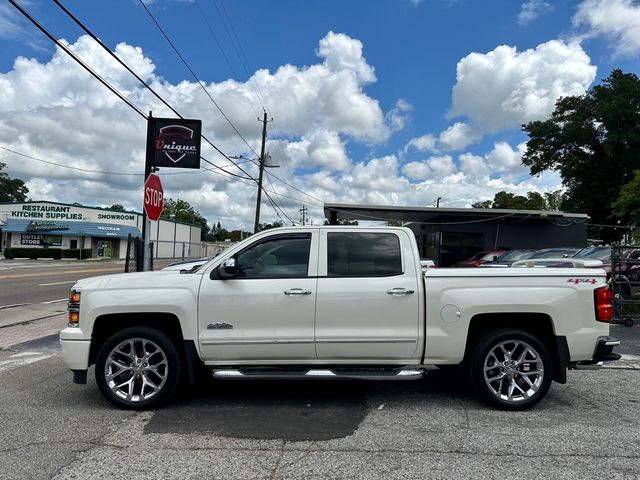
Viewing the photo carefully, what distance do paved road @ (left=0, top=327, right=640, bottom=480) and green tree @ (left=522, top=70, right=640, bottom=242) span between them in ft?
119

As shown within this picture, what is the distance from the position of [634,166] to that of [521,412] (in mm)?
39018

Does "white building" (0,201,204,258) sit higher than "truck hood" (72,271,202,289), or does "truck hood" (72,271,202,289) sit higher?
"white building" (0,201,204,258)

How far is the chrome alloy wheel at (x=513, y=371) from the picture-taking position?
512 centimetres

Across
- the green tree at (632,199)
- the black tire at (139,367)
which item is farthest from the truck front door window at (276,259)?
the green tree at (632,199)

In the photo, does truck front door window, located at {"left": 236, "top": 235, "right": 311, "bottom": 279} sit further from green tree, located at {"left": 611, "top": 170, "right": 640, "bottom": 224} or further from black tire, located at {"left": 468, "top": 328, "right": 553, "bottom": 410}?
green tree, located at {"left": 611, "top": 170, "right": 640, "bottom": 224}

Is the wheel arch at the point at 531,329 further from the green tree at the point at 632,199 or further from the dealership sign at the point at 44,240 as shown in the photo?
the dealership sign at the point at 44,240

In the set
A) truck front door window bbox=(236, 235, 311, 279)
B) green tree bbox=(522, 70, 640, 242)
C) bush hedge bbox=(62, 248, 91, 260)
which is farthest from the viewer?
bush hedge bbox=(62, 248, 91, 260)

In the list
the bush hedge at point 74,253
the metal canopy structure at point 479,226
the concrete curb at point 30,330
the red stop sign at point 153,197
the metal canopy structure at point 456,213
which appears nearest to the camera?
the concrete curb at point 30,330

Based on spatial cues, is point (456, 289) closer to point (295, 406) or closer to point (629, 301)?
point (295, 406)

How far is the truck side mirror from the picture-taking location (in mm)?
4992

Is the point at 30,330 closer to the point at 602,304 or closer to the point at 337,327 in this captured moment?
the point at 337,327

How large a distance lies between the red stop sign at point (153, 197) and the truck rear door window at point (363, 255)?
600cm

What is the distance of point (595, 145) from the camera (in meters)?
40.3

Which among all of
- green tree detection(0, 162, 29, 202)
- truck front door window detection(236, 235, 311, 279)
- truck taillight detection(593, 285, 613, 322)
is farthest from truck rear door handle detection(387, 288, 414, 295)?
green tree detection(0, 162, 29, 202)
